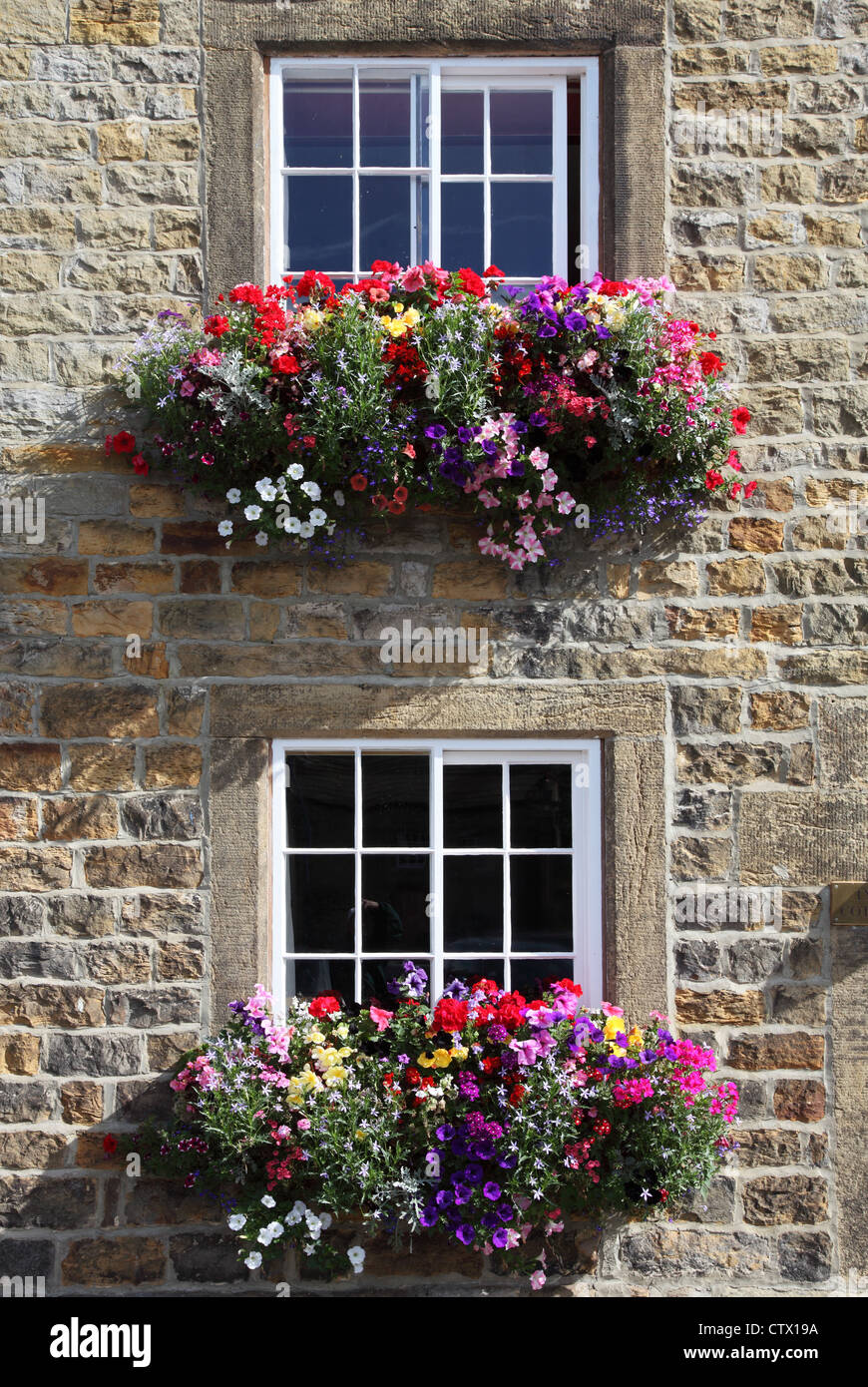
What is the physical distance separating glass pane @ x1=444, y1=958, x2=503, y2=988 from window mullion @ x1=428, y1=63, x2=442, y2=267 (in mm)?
2829

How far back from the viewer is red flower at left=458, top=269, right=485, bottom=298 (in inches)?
179

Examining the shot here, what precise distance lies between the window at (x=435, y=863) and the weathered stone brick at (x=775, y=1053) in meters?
0.58

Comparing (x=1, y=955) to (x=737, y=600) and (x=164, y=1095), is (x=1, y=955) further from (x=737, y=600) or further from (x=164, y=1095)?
(x=737, y=600)

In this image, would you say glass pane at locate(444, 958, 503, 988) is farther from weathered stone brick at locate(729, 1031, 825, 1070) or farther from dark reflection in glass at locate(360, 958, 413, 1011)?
weathered stone brick at locate(729, 1031, 825, 1070)

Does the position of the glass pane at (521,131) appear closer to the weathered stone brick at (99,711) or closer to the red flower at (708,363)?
the red flower at (708,363)

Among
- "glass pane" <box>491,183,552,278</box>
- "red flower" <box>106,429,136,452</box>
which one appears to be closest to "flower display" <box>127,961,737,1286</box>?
"red flower" <box>106,429,136,452</box>

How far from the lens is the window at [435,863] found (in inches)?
185

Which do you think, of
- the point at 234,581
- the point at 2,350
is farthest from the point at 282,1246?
the point at 2,350

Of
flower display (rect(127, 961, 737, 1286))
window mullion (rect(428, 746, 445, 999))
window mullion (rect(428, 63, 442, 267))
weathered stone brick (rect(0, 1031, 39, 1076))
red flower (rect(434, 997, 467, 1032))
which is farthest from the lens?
window mullion (rect(428, 63, 442, 267))

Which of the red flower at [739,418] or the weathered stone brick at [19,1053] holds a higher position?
the red flower at [739,418]

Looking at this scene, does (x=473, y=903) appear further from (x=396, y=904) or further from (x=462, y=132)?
(x=462, y=132)

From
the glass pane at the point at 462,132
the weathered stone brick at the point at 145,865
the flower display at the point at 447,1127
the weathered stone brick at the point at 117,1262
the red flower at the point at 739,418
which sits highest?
the glass pane at the point at 462,132

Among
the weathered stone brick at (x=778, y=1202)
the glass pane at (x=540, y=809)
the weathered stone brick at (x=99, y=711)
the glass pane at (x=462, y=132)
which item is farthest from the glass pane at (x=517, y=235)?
the weathered stone brick at (x=778, y=1202)

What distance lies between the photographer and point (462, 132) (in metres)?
4.96
